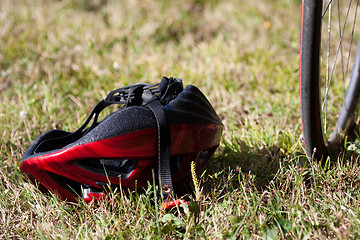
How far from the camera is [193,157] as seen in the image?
183cm

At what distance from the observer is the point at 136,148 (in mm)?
1708

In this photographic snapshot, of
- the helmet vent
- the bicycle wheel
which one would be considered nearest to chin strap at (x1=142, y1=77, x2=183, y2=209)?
the helmet vent

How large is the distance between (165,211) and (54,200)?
0.56 m

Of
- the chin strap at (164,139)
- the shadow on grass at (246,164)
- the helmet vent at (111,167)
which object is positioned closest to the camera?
the chin strap at (164,139)

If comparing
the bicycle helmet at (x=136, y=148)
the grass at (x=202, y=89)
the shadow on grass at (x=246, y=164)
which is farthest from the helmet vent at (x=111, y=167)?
the shadow on grass at (x=246, y=164)

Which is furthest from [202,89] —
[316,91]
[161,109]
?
[161,109]

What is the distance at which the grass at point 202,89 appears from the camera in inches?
68.6

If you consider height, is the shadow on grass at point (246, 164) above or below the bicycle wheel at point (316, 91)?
below

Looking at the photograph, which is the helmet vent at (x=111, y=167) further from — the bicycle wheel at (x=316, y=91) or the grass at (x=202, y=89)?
the bicycle wheel at (x=316, y=91)

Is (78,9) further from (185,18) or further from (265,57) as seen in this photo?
(265,57)

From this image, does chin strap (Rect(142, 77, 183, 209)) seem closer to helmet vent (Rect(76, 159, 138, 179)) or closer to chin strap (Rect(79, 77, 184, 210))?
chin strap (Rect(79, 77, 184, 210))

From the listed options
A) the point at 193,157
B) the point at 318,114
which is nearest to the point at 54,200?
the point at 193,157

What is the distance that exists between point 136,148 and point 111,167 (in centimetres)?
24

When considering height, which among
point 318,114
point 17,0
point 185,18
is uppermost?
point 17,0
